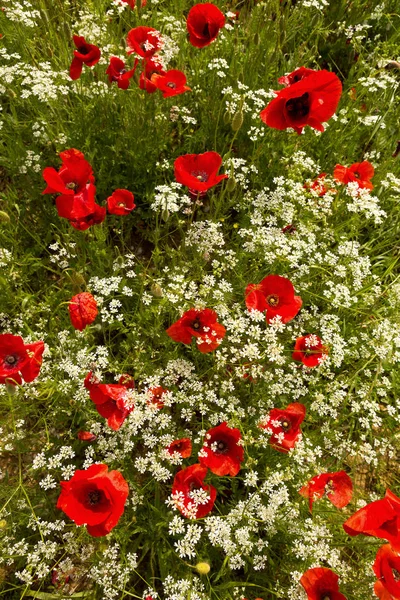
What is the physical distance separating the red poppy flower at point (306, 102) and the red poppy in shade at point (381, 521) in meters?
1.48

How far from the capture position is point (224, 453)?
76.7 inches

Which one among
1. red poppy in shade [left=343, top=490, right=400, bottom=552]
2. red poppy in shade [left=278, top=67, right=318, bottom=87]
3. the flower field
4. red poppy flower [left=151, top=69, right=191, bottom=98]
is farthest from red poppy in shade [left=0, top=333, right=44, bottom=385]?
red poppy in shade [left=278, top=67, right=318, bottom=87]

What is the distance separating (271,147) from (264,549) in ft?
7.52

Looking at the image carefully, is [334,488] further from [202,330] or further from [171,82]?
[171,82]

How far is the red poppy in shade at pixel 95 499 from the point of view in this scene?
5.08 ft

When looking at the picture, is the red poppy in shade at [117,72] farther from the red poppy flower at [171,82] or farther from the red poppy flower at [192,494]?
the red poppy flower at [192,494]

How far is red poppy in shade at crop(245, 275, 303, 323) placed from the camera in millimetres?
2059

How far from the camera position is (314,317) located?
8.11 ft

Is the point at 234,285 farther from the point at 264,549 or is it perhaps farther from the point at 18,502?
the point at 18,502

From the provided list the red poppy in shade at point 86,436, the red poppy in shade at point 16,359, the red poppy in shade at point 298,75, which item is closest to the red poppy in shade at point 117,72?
the red poppy in shade at point 298,75

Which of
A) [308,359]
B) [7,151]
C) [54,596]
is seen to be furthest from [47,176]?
[54,596]

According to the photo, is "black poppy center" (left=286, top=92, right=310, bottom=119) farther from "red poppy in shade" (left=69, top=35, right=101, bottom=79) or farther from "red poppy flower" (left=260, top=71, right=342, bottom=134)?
"red poppy in shade" (left=69, top=35, right=101, bottom=79)

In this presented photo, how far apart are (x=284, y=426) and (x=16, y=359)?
1.14m

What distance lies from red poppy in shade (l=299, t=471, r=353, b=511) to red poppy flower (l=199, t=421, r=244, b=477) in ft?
1.06
